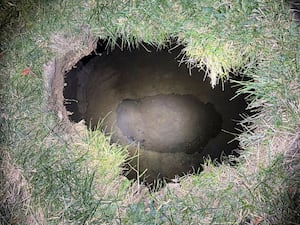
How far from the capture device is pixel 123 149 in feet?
5.12

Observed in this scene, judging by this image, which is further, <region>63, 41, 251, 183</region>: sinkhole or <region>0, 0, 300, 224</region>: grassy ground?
<region>63, 41, 251, 183</region>: sinkhole

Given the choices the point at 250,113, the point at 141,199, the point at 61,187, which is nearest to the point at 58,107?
the point at 61,187

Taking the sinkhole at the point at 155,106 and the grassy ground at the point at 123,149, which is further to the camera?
the sinkhole at the point at 155,106

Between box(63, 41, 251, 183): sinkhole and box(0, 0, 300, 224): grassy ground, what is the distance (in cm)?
13

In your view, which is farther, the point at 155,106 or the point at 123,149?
the point at 155,106

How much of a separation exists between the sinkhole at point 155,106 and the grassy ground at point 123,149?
128 mm

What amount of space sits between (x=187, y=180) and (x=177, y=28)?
1.92 feet

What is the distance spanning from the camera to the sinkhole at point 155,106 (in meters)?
1.69

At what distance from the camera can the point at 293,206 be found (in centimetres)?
132

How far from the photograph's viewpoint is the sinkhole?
169 centimetres

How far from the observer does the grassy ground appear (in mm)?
1353

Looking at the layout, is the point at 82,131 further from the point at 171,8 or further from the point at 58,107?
the point at 171,8

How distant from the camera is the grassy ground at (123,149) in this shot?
135cm

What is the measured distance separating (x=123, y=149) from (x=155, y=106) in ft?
1.31
